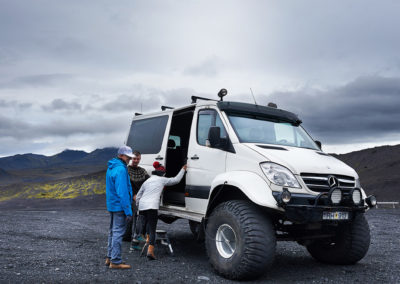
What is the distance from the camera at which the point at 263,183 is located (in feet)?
19.4

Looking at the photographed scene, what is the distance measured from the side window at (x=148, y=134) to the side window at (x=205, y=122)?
1.37 metres

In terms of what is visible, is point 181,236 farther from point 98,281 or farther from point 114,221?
point 98,281

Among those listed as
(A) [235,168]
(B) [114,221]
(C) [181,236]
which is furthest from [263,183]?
(C) [181,236]

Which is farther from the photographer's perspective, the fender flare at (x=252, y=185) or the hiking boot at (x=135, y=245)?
the hiking boot at (x=135, y=245)

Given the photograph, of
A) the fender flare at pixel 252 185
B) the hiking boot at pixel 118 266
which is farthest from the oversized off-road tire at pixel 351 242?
the hiking boot at pixel 118 266

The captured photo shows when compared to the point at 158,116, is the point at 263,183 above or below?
below

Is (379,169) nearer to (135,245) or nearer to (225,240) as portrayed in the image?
(135,245)

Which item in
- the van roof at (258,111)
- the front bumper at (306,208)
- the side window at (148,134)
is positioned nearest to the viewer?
the front bumper at (306,208)

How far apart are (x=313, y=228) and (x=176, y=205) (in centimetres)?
293

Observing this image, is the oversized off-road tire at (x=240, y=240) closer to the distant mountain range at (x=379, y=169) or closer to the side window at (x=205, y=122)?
the side window at (x=205, y=122)

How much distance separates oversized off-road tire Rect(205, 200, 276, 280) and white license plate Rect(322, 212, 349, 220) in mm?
A: 774

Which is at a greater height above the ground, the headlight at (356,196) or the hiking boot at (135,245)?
the headlight at (356,196)

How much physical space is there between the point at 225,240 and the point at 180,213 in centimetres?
163

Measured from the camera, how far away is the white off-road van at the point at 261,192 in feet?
18.9
